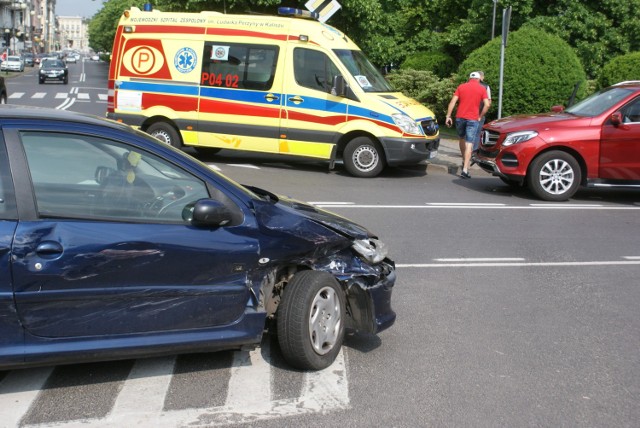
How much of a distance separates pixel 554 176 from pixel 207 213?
333 inches

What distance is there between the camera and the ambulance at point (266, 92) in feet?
44.1

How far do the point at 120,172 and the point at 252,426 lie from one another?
5.17ft

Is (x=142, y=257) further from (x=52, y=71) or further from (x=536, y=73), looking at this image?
(x=52, y=71)

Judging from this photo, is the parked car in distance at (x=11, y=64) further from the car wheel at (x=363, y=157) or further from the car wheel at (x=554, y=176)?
the car wheel at (x=554, y=176)

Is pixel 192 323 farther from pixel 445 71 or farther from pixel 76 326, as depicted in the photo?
pixel 445 71

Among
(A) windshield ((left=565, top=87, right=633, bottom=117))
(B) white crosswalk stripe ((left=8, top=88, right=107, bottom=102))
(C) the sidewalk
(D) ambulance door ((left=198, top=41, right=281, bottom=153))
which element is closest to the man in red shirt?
(C) the sidewalk

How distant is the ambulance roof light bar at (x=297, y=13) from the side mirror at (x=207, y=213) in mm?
10443

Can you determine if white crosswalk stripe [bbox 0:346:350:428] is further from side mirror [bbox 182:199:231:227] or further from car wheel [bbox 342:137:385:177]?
car wheel [bbox 342:137:385:177]

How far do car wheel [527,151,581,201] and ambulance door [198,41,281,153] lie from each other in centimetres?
425

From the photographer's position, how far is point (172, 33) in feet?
46.0

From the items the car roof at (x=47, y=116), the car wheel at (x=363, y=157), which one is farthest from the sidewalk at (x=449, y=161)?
the car roof at (x=47, y=116)

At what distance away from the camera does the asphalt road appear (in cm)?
436

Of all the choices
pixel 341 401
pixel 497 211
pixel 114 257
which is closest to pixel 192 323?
pixel 114 257

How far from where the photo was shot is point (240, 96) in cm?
1378
